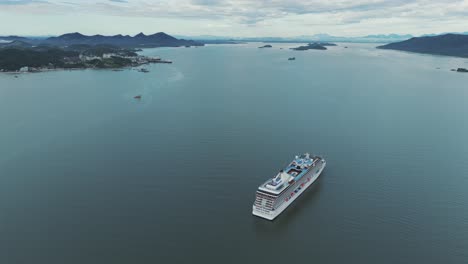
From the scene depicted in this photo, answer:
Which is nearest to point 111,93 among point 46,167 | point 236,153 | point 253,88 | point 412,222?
point 253,88

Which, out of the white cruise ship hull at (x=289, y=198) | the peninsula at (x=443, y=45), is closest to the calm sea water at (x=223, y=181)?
the white cruise ship hull at (x=289, y=198)

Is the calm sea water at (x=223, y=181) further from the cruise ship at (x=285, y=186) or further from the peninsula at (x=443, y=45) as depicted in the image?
the peninsula at (x=443, y=45)

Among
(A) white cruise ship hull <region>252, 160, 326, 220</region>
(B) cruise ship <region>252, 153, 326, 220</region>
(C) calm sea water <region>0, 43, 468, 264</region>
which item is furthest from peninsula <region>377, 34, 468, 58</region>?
(B) cruise ship <region>252, 153, 326, 220</region>

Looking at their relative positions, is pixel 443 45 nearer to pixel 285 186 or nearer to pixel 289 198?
pixel 289 198

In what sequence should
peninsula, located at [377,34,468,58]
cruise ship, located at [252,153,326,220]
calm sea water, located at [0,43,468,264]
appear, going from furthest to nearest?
peninsula, located at [377,34,468,58], cruise ship, located at [252,153,326,220], calm sea water, located at [0,43,468,264]

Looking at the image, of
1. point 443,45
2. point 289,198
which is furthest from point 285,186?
point 443,45

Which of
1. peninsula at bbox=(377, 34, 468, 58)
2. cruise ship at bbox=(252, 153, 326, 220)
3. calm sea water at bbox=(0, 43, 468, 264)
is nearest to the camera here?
calm sea water at bbox=(0, 43, 468, 264)

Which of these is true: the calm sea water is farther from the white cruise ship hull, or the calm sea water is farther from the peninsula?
the peninsula

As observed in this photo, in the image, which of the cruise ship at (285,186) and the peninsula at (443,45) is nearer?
the cruise ship at (285,186)
